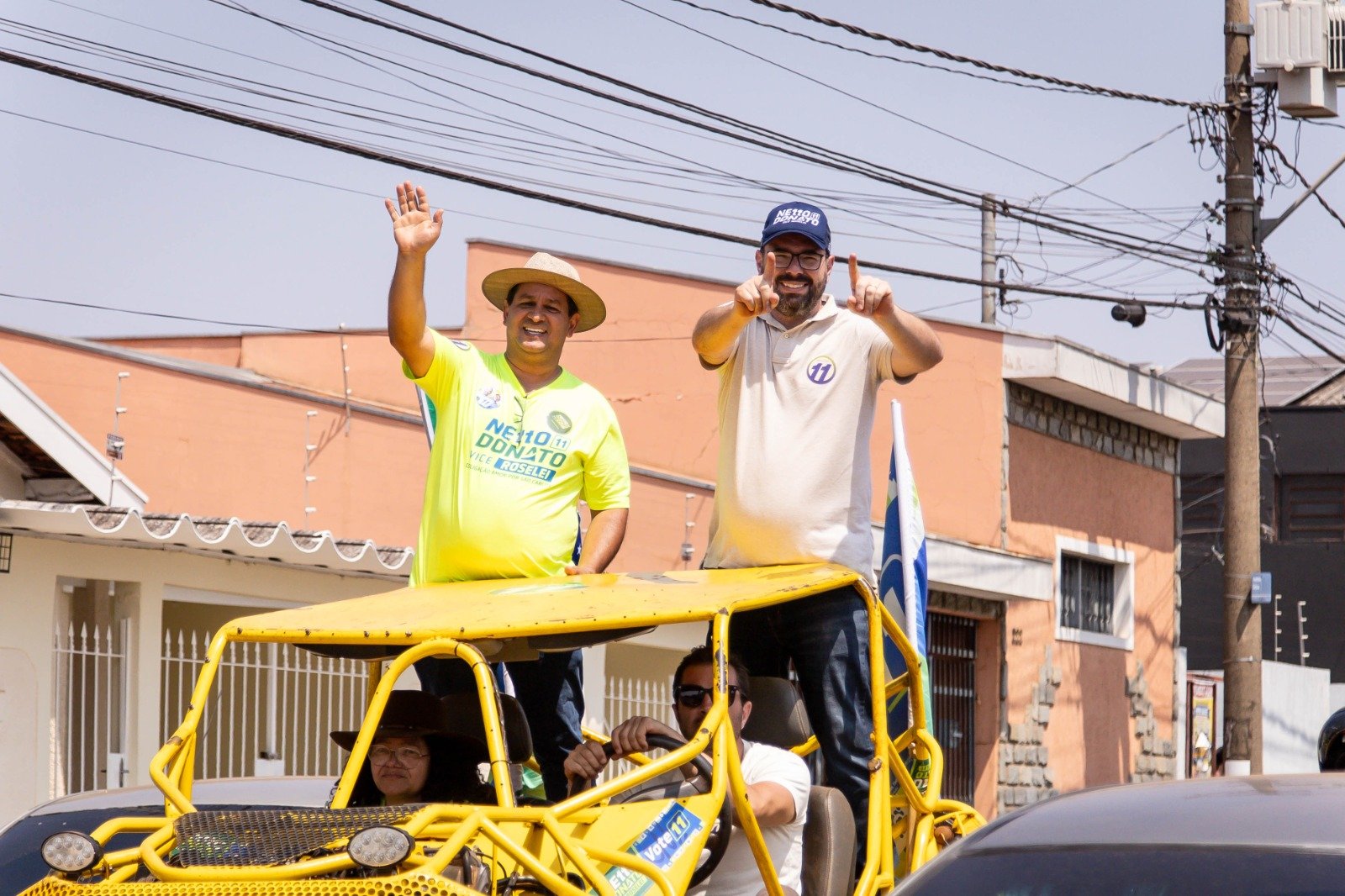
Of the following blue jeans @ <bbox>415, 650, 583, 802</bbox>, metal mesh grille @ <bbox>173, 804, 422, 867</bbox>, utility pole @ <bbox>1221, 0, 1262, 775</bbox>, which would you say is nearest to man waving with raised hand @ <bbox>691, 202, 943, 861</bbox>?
blue jeans @ <bbox>415, 650, 583, 802</bbox>

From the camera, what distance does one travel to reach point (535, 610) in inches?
195

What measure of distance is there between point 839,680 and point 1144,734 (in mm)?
16727

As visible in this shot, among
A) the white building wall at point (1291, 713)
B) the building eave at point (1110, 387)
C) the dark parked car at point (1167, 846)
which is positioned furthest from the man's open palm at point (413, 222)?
the white building wall at point (1291, 713)

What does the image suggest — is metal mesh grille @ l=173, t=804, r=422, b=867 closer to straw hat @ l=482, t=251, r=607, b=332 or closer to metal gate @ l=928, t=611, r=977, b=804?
straw hat @ l=482, t=251, r=607, b=332

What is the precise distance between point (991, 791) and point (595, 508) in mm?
13769

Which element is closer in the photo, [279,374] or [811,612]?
[811,612]

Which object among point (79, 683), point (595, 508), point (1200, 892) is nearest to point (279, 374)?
point (79, 683)

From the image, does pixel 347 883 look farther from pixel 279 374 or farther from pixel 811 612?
pixel 279 374

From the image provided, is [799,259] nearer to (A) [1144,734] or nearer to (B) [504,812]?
(B) [504,812]

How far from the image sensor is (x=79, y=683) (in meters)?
11.9

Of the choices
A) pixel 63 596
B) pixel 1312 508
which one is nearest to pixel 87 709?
pixel 63 596

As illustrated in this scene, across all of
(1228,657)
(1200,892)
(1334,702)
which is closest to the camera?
(1200,892)

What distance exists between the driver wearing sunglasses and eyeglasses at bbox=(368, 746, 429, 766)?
1.36ft

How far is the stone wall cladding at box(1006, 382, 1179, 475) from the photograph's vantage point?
64.0ft
